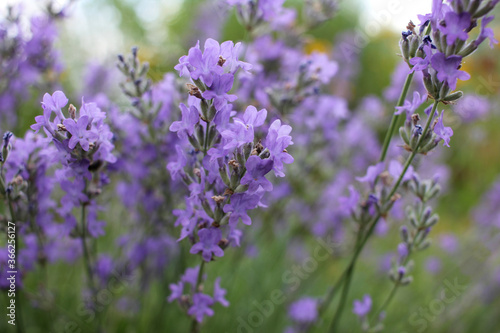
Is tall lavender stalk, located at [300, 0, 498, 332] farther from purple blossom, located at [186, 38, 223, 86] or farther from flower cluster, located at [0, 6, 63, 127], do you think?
flower cluster, located at [0, 6, 63, 127]

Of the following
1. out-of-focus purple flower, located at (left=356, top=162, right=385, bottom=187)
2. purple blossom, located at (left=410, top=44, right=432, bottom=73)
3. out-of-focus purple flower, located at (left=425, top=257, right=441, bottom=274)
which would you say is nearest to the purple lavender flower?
purple blossom, located at (left=410, top=44, right=432, bottom=73)

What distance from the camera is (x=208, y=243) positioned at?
1.17m

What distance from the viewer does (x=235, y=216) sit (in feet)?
3.59

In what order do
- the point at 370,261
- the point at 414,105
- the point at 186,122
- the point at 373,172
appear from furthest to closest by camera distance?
1. the point at 370,261
2. the point at 373,172
3. the point at 414,105
4. the point at 186,122

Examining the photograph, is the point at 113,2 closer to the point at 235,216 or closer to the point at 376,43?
the point at 376,43

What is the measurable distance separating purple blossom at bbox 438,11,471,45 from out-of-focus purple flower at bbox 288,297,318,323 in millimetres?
1630

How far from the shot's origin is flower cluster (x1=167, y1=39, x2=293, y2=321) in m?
1.05

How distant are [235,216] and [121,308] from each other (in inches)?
58.3

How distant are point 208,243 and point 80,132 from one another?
492 mm

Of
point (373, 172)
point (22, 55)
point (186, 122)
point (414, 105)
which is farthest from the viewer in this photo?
point (22, 55)

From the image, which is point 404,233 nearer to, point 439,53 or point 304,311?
point 439,53

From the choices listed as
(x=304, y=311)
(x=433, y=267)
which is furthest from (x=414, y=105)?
(x=433, y=267)

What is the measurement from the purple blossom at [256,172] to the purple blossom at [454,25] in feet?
1.78

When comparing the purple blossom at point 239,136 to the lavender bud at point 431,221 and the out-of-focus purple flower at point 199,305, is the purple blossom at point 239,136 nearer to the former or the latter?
the out-of-focus purple flower at point 199,305
